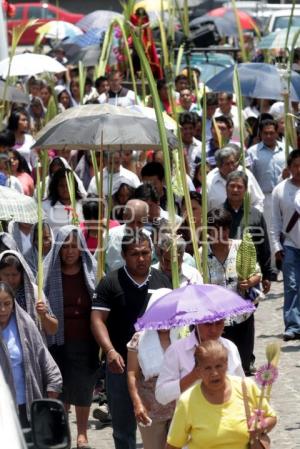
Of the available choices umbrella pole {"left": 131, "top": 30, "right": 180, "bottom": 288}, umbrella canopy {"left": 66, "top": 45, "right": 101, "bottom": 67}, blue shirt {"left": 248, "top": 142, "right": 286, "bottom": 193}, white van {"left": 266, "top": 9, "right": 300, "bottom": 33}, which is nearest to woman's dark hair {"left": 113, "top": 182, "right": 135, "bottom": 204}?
blue shirt {"left": 248, "top": 142, "right": 286, "bottom": 193}

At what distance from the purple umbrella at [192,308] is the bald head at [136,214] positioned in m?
2.54

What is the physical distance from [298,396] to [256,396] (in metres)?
4.22

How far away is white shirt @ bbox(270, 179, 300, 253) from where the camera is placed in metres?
12.9

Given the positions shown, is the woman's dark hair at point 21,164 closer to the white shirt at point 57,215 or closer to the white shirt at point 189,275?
the white shirt at point 57,215

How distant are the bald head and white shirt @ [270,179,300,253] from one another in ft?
8.68

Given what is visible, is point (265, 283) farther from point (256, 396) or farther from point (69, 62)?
point (69, 62)

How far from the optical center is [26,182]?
14.0m

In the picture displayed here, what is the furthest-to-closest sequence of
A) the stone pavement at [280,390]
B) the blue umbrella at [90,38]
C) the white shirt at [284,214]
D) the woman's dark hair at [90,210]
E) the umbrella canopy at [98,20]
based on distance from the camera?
the umbrella canopy at [98,20] → the blue umbrella at [90,38] → the white shirt at [284,214] → the woman's dark hair at [90,210] → the stone pavement at [280,390]

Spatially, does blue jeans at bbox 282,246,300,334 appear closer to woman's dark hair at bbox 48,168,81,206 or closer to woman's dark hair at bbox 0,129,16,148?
woman's dark hair at bbox 48,168,81,206

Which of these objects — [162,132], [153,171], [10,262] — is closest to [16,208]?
[10,262]

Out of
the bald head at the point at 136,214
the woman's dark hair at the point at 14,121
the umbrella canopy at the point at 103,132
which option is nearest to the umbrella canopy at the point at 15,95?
the woman's dark hair at the point at 14,121

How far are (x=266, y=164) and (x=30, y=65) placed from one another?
4.03 meters

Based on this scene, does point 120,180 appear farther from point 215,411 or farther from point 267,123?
point 215,411

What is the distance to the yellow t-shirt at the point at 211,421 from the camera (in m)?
6.63
